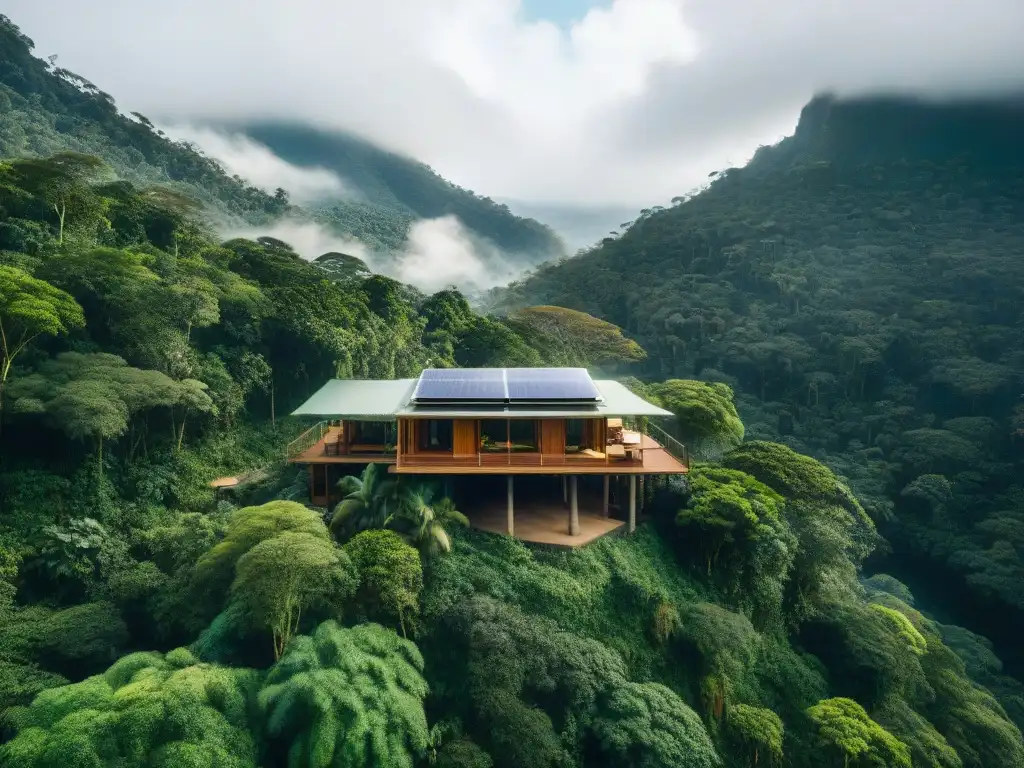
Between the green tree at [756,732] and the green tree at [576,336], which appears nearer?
the green tree at [756,732]

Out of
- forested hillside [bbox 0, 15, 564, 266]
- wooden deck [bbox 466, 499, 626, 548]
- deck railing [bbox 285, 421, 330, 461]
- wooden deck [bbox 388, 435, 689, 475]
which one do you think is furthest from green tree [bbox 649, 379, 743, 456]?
forested hillside [bbox 0, 15, 564, 266]

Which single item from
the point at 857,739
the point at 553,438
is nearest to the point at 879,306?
the point at 857,739

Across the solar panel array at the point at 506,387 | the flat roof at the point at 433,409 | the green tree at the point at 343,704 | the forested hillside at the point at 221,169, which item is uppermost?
the forested hillside at the point at 221,169

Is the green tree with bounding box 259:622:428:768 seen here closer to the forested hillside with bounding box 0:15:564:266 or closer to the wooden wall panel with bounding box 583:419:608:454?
the wooden wall panel with bounding box 583:419:608:454

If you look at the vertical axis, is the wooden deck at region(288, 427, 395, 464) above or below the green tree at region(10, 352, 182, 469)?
below

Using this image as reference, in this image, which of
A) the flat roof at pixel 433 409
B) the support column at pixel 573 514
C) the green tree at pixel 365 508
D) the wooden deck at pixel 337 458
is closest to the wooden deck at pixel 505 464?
the wooden deck at pixel 337 458

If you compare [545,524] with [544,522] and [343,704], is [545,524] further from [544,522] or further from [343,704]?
[343,704]

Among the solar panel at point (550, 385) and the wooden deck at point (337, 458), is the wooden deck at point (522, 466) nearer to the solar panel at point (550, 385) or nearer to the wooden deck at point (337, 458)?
the wooden deck at point (337, 458)
